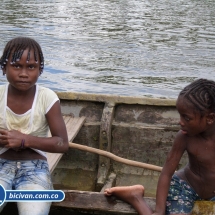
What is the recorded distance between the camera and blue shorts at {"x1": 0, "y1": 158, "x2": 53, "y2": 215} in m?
2.41

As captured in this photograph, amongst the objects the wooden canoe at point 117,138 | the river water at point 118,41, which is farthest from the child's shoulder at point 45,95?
the river water at point 118,41

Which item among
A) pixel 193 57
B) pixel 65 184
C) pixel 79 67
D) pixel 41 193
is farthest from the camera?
pixel 193 57

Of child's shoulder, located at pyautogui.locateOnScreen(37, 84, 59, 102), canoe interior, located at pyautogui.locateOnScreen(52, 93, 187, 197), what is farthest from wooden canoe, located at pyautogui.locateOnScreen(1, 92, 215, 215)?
child's shoulder, located at pyautogui.locateOnScreen(37, 84, 59, 102)

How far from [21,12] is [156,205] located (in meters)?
14.9

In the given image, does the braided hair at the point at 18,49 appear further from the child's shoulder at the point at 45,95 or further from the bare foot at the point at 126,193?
the bare foot at the point at 126,193

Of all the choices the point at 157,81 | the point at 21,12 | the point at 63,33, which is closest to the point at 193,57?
the point at 157,81

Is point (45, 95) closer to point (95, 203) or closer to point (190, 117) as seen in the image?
point (95, 203)

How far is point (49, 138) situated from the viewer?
2.63 metres

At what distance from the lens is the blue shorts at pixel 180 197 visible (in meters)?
2.70

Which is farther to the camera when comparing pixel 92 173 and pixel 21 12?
pixel 21 12

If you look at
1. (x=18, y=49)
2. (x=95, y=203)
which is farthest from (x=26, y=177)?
(x=18, y=49)

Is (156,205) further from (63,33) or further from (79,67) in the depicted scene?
(63,33)

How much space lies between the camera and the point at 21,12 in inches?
658

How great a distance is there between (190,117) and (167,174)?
1.17 ft
